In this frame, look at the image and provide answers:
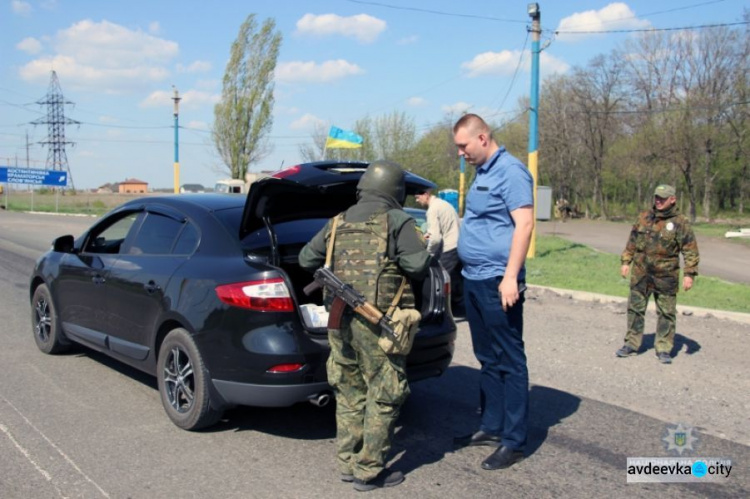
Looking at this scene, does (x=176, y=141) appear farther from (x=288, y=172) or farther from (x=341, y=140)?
(x=288, y=172)

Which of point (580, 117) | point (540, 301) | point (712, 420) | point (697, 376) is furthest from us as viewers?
point (580, 117)

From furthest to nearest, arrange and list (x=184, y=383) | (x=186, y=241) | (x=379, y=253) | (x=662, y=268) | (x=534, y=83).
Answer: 1. (x=534, y=83)
2. (x=662, y=268)
3. (x=186, y=241)
4. (x=184, y=383)
5. (x=379, y=253)

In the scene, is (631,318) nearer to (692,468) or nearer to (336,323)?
(692,468)

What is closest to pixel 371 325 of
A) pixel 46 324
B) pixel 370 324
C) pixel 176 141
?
pixel 370 324

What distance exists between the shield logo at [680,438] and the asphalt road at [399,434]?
104 mm

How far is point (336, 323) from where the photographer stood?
348cm

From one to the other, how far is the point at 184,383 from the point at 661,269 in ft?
15.2

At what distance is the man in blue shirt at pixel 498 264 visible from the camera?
379cm

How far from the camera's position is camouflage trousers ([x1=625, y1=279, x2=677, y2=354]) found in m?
6.37

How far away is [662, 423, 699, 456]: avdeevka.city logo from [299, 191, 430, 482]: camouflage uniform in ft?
6.54

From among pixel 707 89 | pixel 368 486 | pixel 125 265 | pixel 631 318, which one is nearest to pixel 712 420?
pixel 631 318

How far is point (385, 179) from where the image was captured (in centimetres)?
355

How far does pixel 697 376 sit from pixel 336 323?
401 cm

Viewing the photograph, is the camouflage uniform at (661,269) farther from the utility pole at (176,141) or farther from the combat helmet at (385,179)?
the utility pole at (176,141)
